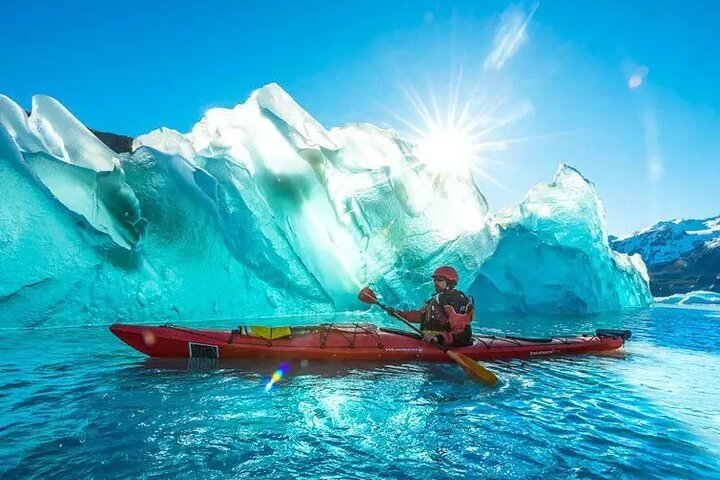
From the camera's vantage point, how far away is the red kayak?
24.7ft

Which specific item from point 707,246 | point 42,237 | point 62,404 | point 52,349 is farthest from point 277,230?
point 707,246

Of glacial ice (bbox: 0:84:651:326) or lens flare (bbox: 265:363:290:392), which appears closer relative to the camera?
lens flare (bbox: 265:363:290:392)

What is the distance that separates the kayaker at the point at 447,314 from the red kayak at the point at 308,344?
0.22m

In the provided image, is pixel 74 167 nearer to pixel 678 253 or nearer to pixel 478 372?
pixel 478 372

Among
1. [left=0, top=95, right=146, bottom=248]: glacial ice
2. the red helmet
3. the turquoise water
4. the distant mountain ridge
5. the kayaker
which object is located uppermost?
the distant mountain ridge

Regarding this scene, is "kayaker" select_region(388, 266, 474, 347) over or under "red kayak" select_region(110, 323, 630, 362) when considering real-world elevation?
over

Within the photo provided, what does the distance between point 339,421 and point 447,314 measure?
4009mm

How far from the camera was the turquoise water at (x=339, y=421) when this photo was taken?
371 cm

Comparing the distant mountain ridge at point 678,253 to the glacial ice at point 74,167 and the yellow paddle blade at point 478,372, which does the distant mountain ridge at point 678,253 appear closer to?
the yellow paddle blade at point 478,372

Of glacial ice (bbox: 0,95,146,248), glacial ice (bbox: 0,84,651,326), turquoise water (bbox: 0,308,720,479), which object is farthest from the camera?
glacial ice (bbox: 0,95,146,248)

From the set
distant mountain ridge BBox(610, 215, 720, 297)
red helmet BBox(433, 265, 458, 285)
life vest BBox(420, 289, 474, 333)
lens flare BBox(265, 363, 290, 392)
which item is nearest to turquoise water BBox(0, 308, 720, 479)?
lens flare BBox(265, 363, 290, 392)

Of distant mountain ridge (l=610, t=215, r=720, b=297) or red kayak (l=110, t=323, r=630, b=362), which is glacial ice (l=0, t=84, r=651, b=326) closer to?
red kayak (l=110, t=323, r=630, b=362)

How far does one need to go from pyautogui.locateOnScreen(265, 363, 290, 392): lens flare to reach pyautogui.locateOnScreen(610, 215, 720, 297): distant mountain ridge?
7675 cm

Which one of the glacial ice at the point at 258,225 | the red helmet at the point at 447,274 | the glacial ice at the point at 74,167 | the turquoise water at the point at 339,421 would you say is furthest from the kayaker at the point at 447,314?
the glacial ice at the point at 74,167
